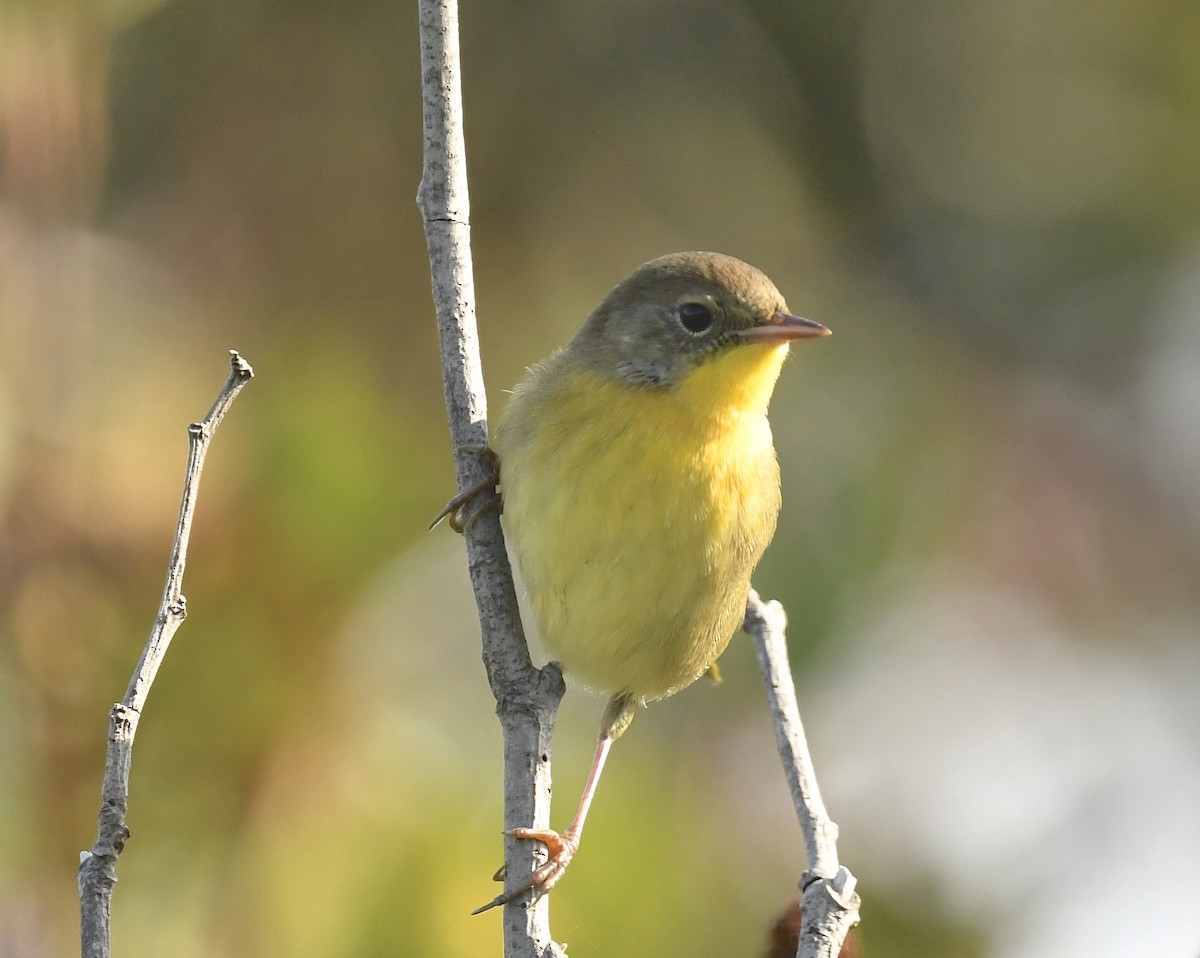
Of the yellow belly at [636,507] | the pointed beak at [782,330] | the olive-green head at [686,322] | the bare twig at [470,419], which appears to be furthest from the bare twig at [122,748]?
the pointed beak at [782,330]

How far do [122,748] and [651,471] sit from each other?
1.48 meters

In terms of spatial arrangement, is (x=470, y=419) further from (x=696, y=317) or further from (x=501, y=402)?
(x=501, y=402)

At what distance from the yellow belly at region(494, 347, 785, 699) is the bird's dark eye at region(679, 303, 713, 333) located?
3.9 inches

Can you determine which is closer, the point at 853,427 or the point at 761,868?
the point at 761,868

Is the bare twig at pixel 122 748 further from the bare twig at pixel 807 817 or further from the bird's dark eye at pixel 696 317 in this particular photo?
the bird's dark eye at pixel 696 317

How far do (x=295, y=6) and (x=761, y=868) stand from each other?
3.61 m

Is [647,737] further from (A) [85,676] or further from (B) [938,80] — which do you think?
(B) [938,80]

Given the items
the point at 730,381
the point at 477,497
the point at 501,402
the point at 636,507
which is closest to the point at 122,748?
the point at 477,497

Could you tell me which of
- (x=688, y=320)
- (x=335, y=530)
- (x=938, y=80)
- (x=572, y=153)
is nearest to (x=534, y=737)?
(x=688, y=320)

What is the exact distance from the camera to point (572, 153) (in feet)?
17.7

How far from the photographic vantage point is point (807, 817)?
2254 mm

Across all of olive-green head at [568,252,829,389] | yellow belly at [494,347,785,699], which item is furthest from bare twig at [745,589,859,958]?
olive-green head at [568,252,829,389]

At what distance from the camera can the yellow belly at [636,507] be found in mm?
2844

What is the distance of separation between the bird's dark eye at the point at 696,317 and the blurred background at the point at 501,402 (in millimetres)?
1259
